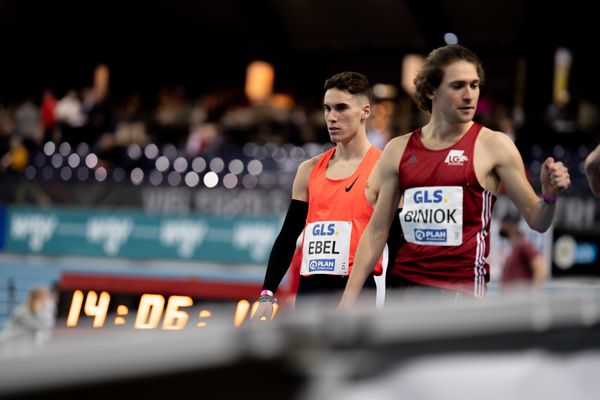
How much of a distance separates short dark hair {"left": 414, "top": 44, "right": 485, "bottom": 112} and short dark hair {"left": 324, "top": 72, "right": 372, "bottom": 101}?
32.8 inches

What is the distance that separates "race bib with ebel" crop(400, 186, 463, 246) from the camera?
14.8 feet

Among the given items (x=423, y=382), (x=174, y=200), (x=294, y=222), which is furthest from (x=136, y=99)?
(x=423, y=382)

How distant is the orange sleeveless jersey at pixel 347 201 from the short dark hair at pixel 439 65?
78cm

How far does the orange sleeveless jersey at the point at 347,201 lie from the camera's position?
17.3 ft

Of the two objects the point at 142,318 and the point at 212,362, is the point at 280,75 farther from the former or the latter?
the point at 212,362

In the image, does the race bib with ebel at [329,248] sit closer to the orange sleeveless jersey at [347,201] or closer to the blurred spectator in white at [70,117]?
the orange sleeveless jersey at [347,201]

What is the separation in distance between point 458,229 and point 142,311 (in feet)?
11.3

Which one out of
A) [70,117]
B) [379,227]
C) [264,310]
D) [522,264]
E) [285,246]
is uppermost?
[70,117]

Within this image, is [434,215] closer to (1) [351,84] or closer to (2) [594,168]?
(2) [594,168]

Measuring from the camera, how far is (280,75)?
1195 inches

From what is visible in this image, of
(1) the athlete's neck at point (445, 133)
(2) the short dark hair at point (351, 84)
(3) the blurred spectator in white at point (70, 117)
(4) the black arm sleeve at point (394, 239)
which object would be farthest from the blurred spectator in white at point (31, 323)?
(3) the blurred spectator in white at point (70, 117)

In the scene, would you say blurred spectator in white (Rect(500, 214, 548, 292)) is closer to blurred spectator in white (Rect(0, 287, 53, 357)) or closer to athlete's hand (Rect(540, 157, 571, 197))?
blurred spectator in white (Rect(0, 287, 53, 357))

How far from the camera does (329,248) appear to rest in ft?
17.3

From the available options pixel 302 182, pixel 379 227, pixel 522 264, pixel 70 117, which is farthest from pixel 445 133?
pixel 70 117
